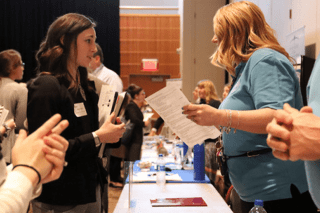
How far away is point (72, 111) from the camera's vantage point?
1635 millimetres

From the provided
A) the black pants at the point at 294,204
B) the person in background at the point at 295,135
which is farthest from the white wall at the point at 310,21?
the person in background at the point at 295,135

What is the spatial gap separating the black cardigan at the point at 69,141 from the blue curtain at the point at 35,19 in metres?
8.48

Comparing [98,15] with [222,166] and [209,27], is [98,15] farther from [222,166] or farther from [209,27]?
[222,166]

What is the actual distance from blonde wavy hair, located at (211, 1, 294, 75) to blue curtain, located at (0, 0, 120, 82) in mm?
8660

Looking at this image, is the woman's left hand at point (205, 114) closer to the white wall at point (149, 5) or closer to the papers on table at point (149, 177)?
the papers on table at point (149, 177)

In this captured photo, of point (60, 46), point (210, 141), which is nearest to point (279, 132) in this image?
point (60, 46)

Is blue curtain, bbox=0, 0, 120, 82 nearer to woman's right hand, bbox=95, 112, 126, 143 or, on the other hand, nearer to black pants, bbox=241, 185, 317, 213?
woman's right hand, bbox=95, 112, 126, 143

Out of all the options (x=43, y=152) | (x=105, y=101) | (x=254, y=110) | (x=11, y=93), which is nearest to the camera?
(x=43, y=152)

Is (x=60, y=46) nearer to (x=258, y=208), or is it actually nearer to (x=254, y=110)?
(x=254, y=110)

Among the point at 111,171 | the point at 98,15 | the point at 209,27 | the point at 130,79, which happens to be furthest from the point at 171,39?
the point at 111,171

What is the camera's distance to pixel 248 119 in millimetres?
1330

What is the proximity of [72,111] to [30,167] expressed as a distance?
2.88 feet

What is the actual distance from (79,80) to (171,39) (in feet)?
36.9

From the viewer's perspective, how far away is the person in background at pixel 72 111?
5.11ft
